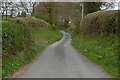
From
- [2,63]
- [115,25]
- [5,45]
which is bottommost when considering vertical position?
[2,63]

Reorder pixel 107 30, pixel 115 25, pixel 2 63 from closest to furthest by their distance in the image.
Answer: pixel 2 63 < pixel 115 25 < pixel 107 30

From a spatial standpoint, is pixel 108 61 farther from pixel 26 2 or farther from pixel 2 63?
pixel 26 2

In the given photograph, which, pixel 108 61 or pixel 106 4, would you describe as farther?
pixel 106 4

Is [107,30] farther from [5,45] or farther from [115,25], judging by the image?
[5,45]

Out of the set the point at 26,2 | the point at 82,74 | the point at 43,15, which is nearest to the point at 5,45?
the point at 82,74

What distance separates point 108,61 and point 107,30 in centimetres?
669

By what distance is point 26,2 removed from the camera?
2708cm

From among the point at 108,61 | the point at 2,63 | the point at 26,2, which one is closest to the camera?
the point at 2,63

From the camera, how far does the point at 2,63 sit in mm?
7461

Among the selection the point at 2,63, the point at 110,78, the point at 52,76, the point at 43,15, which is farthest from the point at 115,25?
the point at 43,15

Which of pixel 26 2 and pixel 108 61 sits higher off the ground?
A: pixel 26 2

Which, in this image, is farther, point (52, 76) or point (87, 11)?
point (87, 11)

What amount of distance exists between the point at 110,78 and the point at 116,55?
10.7ft

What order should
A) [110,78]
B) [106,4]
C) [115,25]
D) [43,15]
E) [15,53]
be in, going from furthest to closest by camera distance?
[43,15] < [106,4] < [115,25] < [15,53] < [110,78]
